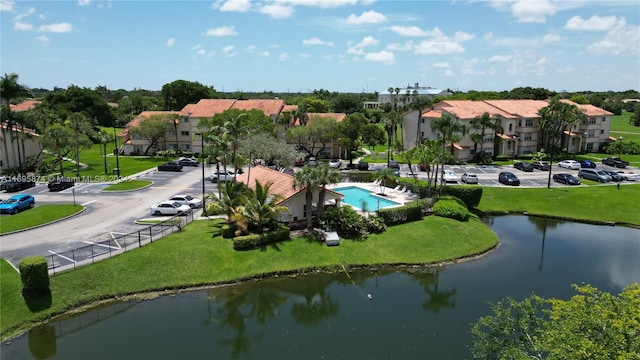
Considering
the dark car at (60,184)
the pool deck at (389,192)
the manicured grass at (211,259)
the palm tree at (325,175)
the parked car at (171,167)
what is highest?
the palm tree at (325,175)

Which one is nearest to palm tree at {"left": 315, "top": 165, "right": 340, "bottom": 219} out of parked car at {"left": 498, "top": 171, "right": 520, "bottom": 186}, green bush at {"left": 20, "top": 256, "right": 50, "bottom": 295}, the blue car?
green bush at {"left": 20, "top": 256, "right": 50, "bottom": 295}

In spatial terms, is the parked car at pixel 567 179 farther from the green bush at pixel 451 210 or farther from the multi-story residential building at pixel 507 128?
the green bush at pixel 451 210

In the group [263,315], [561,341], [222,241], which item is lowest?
[263,315]

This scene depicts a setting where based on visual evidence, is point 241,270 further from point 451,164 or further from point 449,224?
point 451,164

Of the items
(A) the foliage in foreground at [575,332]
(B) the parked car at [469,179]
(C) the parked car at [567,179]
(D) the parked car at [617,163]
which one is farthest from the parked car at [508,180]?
(A) the foliage in foreground at [575,332]

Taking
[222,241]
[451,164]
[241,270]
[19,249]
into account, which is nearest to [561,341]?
[241,270]

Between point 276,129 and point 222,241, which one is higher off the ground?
point 276,129
